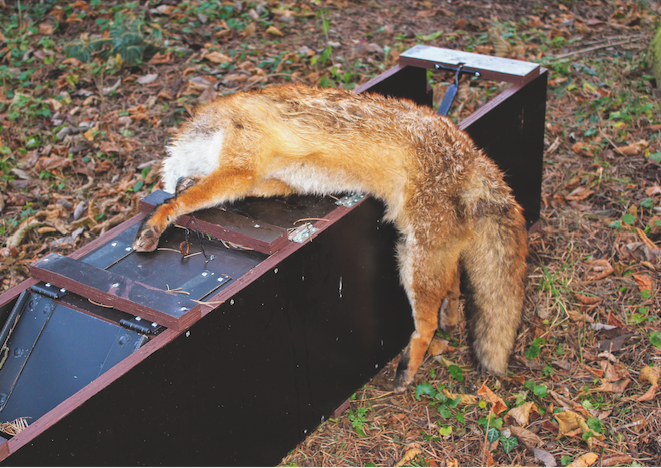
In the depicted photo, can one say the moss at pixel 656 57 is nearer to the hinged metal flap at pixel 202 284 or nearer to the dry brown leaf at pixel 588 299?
the dry brown leaf at pixel 588 299

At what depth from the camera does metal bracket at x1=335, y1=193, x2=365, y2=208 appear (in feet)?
10.8

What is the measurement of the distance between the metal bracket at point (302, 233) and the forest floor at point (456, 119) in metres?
1.26

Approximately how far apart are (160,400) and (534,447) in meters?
2.11

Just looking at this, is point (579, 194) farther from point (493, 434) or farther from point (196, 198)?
point (196, 198)

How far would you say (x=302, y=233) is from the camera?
9.87 ft

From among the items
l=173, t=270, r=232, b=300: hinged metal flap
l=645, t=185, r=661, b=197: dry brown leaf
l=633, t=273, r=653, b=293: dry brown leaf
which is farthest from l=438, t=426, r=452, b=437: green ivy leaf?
l=645, t=185, r=661, b=197: dry brown leaf

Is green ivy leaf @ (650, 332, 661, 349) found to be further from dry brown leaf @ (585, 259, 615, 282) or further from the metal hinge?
the metal hinge

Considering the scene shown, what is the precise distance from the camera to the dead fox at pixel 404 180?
329 centimetres

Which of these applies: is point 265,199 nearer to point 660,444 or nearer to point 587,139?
point 660,444

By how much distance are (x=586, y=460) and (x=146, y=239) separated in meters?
2.61

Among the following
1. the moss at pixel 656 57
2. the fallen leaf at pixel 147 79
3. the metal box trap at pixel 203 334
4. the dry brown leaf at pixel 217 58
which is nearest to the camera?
the metal box trap at pixel 203 334

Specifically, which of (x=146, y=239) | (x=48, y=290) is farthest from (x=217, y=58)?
(x=48, y=290)

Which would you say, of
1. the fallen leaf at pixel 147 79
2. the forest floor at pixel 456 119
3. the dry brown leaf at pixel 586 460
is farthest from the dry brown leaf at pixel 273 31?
the dry brown leaf at pixel 586 460

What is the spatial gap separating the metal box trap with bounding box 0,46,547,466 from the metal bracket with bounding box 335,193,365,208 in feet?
0.05
